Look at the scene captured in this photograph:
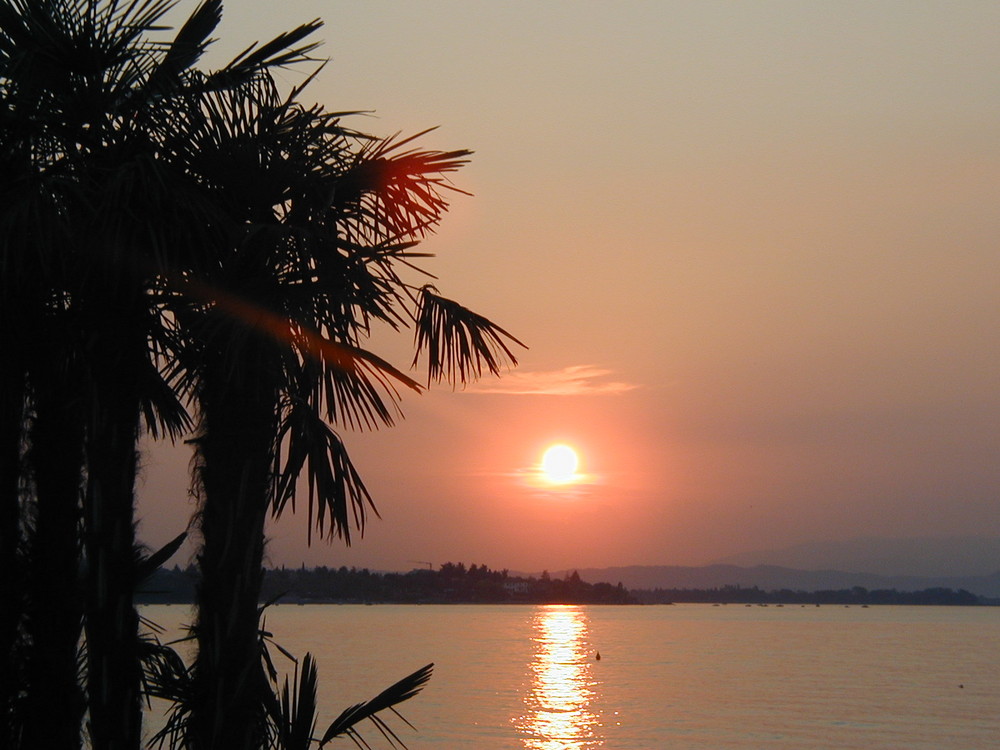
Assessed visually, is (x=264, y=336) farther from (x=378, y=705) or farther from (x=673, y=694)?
(x=673, y=694)

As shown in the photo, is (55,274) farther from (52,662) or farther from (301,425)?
(52,662)

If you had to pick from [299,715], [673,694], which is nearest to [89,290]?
[299,715]

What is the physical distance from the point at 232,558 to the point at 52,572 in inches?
60.9

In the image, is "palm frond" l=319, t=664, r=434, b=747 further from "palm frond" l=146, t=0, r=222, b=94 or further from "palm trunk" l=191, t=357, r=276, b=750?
"palm frond" l=146, t=0, r=222, b=94

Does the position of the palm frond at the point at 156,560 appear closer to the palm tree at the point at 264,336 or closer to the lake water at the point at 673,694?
the palm tree at the point at 264,336

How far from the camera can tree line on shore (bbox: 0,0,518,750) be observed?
24.0ft

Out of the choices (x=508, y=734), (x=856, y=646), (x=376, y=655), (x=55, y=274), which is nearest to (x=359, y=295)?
(x=55, y=274)

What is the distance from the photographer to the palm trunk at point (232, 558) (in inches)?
282

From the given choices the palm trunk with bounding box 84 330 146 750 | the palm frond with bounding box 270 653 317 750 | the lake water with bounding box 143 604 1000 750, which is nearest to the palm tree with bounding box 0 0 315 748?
the palm trunk with bounding box 84 330 146 750

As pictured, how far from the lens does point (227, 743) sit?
7.13 meters

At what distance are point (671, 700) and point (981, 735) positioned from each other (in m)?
17.8

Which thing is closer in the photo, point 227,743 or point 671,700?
point 227,743

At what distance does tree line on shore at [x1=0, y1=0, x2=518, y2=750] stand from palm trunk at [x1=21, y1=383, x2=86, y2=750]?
0.02 m

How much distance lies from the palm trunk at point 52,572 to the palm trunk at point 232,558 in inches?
41.6
